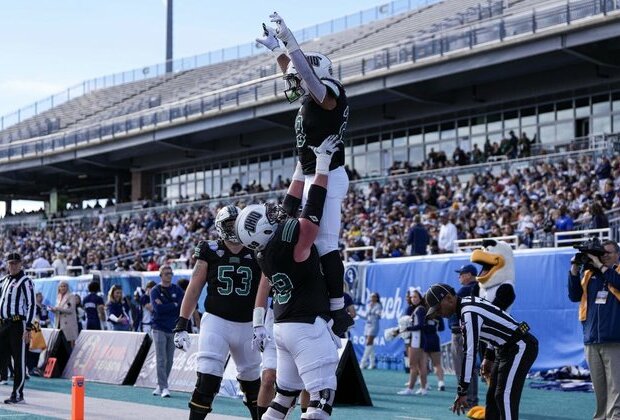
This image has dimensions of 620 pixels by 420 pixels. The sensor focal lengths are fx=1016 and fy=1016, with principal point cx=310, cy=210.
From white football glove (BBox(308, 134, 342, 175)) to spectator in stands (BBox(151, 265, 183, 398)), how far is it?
8.45 meters

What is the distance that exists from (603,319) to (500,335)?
2368 mm

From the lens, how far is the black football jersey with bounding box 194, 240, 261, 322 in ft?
28.9

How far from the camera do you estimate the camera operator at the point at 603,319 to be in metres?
10.1

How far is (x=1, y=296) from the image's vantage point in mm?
13891

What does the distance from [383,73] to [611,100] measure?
7.55 meters

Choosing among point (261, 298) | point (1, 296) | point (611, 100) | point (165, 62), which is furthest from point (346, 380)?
point (165, 62)

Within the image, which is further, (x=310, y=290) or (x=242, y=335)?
(x=242, y=335)

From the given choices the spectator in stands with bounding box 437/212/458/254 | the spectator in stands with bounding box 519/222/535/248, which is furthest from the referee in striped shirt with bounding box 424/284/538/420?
the spectator in stands with bounding box 437/212/458/254

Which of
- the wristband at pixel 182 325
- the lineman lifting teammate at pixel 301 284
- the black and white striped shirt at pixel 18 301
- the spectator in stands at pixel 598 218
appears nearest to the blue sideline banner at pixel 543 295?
the spectator in stands at pixel 598 218

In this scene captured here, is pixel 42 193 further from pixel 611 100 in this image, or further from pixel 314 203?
pixel 314 203

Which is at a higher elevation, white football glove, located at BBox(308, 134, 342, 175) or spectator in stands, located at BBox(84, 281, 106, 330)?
white football glove, located at BBox(308, 134, 342, 175)

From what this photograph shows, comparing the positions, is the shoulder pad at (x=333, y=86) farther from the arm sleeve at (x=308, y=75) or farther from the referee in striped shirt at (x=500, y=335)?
the referee in striped shirt at (x=500, y=335)

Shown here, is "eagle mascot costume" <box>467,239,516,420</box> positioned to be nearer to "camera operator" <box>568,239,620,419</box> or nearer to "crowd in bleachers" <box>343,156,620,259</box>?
"camera operator" <box>568,239,620,419</box>

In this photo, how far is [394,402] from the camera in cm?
1438
